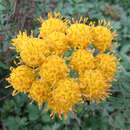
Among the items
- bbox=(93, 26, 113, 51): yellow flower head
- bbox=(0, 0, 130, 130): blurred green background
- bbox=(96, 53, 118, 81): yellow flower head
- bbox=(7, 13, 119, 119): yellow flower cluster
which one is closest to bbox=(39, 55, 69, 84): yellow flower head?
bbox=(7, 13, 119, 119): yellow flower cluster

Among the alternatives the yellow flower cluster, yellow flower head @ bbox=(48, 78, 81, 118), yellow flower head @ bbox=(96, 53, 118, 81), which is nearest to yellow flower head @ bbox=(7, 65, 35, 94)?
the yellow flower cluster

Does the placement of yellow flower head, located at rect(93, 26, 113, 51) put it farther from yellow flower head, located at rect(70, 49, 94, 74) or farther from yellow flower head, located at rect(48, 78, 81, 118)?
yellow flower head, located at rect(48, 78, 81, 118)

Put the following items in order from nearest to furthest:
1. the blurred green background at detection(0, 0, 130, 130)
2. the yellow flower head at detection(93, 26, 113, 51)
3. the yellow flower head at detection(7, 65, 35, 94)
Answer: the yellow flower head at detection(7, 65, 35, 94), the yellow flower head at detection(93, 26, 113, 51), the blurred green background at detection(0, 0, 130, 130)

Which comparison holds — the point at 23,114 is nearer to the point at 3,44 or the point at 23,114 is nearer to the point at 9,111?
the point at 9,111

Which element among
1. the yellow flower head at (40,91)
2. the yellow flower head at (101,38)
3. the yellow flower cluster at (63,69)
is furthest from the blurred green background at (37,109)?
the yellow flower head at (40,91)

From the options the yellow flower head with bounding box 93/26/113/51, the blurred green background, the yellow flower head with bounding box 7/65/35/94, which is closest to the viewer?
the yellow flower head with bounding box 7/65/35/94

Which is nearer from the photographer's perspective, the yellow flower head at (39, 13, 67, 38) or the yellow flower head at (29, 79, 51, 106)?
the yellow flower head at (29, 79, 51, 106)

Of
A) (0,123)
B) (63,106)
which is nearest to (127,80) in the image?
(63,106)

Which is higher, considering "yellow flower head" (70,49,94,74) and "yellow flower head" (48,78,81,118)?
"yellow flower head" (70,49,94,74)
